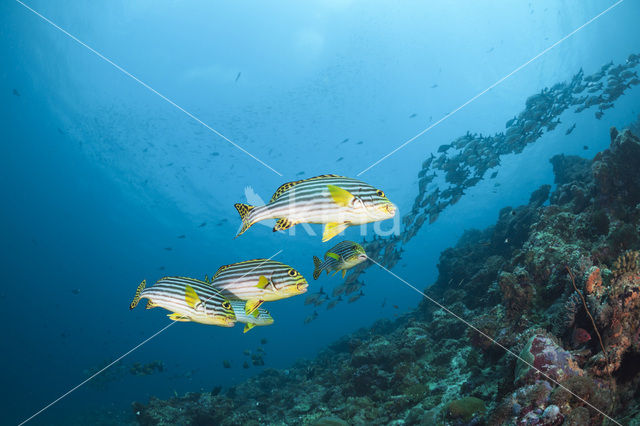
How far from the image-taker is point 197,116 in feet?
148

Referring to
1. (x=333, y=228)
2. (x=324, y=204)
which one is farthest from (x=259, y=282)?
(x=324, y=204)

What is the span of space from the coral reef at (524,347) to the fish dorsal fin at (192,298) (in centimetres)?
335

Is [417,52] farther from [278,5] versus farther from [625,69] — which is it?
[625,69]

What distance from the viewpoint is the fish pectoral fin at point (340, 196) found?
2.23 m

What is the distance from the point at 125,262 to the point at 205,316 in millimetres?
81050

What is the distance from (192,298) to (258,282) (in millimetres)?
726

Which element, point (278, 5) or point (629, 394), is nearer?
point (629, 394)

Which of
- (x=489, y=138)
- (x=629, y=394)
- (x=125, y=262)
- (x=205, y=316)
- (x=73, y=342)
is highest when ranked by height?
(x=125, y=262)

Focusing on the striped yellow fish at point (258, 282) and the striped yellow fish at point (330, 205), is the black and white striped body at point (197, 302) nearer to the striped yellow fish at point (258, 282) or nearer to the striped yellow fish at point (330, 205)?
the striped yellow fish at point (258, 282)

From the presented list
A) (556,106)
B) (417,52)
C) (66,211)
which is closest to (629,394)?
(556,106)

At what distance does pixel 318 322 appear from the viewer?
110062 millimetres

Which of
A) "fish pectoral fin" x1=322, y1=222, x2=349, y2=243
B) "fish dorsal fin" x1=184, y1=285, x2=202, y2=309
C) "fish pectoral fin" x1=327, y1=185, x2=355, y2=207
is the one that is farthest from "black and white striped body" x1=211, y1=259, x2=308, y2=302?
"fish pectoral fin" x1=327, y1=185, x2=355, y2=207

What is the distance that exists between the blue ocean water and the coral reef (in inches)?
861

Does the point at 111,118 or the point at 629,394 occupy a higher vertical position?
the point at 111,118
